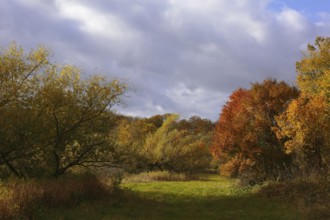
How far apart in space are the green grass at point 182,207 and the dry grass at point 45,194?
50 cm

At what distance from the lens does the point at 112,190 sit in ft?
59.3

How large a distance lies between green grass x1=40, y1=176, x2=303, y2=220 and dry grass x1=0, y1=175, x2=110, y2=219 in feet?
1.63

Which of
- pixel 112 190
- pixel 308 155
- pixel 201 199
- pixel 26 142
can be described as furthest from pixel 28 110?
pixel 308 155

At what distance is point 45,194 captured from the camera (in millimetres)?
14164

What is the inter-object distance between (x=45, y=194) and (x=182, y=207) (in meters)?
6.15

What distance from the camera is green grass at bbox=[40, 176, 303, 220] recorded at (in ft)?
46.5

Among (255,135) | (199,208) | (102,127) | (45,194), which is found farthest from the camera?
(255,135)

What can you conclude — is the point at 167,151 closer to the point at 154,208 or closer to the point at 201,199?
the point at 201,199

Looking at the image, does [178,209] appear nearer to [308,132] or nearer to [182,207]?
[182,207]

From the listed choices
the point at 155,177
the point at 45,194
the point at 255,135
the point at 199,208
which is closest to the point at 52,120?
Answer: the point at 45,194

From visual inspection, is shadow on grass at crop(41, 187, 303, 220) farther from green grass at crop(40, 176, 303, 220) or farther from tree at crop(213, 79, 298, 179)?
tree at crop(213, 79, 298, 179)

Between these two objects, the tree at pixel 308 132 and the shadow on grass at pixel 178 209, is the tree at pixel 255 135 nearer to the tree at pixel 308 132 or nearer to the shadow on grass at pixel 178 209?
the tree at pixel 308 132

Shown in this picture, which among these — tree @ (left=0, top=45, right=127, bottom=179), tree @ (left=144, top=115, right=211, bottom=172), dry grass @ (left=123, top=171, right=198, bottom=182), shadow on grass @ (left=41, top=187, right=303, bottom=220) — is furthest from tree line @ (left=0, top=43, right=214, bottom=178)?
tree @ (left=144, top=115, right=211, bottom=172)

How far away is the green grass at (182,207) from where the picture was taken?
46.5 ft
